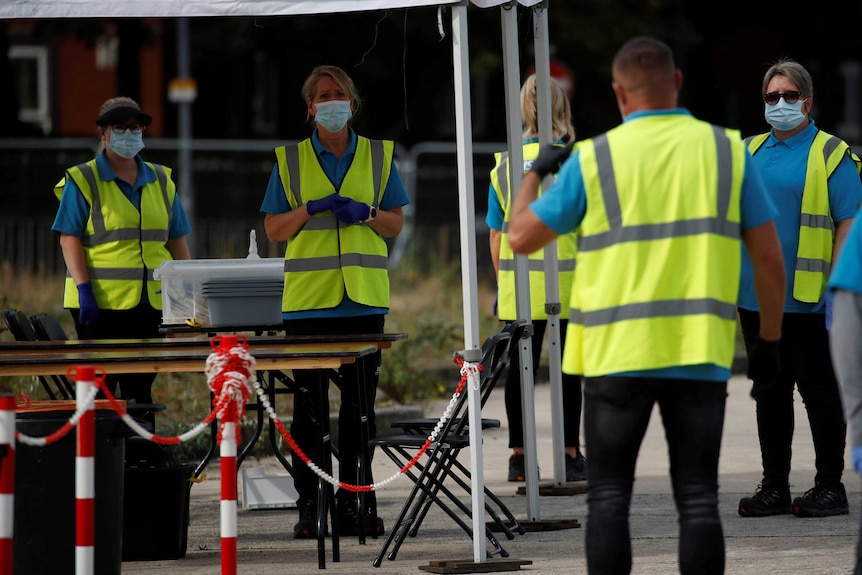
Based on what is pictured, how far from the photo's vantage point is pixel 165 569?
22.8 ft

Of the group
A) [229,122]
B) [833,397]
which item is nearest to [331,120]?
[833,397]

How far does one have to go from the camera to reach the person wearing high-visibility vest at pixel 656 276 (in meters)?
4.97

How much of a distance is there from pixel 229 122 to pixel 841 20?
11351 mm

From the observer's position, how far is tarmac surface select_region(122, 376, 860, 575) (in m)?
6.79

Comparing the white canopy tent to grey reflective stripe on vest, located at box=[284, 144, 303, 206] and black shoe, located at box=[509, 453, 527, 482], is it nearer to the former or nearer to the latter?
grey reflective stripe on vest, located at box=[284, 144, 303, 206]

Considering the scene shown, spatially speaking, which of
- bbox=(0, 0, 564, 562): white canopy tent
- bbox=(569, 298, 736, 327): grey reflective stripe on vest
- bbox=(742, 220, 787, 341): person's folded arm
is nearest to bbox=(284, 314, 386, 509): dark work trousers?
bbox=(0, 0, 564, 562): white canopy tent

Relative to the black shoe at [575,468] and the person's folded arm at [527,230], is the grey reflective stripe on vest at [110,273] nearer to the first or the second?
the black shoe at [575,468]

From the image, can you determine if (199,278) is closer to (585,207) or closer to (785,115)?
(785,115)

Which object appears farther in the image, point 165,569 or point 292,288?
point 292,288

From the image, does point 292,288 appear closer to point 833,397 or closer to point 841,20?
point 833,397

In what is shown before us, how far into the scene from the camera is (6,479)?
5.43 meters

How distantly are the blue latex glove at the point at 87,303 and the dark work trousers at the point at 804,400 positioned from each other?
335 centimetres

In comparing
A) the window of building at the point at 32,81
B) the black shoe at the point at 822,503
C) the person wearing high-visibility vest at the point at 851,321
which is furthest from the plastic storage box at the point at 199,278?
the window of building at the point at 32,81

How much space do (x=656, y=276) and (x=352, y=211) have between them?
9.12 feet
